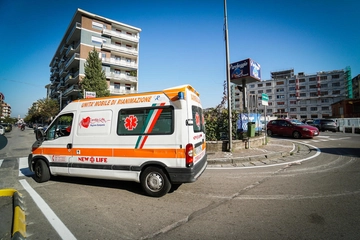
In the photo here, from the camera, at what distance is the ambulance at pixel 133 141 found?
3.71m

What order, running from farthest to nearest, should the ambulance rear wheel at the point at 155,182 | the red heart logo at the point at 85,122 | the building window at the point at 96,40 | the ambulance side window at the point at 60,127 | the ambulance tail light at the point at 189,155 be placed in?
the building window at the point at 96,40 → the ambulance side window at the point at 60,127 → the red heart logo at the point at 85,122 → the ambulance rear wheel at the point at 155,182 → the ambulance tail light at the point at 189,155

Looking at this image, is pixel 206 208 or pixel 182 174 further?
pixel 182 174

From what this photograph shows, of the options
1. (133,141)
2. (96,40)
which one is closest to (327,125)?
(133,141)

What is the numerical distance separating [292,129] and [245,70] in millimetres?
6465

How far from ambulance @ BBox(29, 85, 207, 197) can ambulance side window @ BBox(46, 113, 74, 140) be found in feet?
0.09

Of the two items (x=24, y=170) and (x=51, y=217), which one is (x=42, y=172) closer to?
(x=24, y=170)

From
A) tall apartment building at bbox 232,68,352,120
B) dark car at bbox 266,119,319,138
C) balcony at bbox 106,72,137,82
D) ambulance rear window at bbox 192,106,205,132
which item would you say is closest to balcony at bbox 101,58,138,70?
balcony at bbox 106,72,137,82

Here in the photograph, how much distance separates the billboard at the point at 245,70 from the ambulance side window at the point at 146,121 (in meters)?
10.5

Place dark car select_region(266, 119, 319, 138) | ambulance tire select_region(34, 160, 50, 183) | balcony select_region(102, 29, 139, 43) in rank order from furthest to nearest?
balcony select_region(102, 29, 139, 43), dark car select_region(266, 119, 319, 138), ambulance tire select_region(34, 160, 50, 183)

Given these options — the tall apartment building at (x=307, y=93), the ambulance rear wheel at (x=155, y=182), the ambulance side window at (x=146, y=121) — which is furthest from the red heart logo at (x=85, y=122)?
the tall apartment building at (x=307, y=93)

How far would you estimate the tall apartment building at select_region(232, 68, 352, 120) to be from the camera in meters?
68.9

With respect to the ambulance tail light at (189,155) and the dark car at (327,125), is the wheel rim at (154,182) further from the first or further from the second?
Answer: the dark car at (327,125)

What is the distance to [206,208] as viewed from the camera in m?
3.27

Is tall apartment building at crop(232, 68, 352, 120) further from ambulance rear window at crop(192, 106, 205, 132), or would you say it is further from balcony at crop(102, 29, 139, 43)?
ambulance rear window at crop(192, 106, 205, 132)
